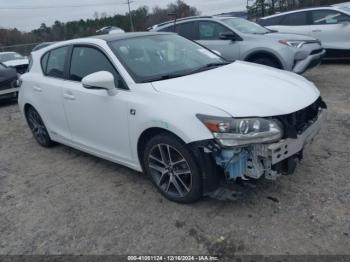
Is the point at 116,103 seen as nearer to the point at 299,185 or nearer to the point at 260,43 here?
the point at 299,185

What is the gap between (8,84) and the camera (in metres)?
9.77

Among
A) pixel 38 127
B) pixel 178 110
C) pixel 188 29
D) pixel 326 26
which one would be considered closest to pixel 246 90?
pixel 178 110

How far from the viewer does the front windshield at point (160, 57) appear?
3.82 m

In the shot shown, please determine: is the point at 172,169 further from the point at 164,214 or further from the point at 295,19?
the point at 295,19

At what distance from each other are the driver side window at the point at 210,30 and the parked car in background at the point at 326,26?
9.26 ft

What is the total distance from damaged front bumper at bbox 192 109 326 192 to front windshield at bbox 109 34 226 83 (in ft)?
3.44

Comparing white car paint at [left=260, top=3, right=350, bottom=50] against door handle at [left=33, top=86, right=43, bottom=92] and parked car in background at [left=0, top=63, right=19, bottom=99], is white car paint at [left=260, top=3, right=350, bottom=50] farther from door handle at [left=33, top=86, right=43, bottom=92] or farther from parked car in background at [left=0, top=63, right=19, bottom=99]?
parked car in background at [left=0, top=63, right=19, bottom=99]

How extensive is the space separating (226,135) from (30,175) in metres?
2.91

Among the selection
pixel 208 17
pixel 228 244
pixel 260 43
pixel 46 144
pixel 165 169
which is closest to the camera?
pixel 228 244

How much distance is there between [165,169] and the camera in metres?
3.60

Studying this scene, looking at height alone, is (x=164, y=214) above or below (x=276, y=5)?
below

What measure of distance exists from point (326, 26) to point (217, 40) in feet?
11.3

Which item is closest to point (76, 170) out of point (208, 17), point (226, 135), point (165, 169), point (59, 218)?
point (59, 218)

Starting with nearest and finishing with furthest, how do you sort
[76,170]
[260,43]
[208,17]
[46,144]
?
[76,170], [46,144], [260,43], [208,17]
